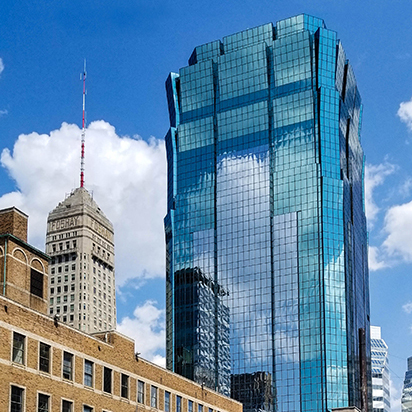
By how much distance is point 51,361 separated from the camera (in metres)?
76.4

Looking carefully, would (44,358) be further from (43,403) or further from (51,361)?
(43,403)

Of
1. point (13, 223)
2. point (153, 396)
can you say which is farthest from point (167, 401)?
point (13, 223)

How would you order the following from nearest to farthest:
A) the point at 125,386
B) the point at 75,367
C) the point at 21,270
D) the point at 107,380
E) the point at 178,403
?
the point at 75,367, the point at 21,270, the point at 107,380, the point at 125,386, the point at 178,403

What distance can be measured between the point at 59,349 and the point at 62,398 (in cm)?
424

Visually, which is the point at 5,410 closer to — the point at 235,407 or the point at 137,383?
the point at 137,383

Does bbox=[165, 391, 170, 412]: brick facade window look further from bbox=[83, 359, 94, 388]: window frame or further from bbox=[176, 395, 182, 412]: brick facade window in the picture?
bbox=[83, 359, 94, 388]: window frame

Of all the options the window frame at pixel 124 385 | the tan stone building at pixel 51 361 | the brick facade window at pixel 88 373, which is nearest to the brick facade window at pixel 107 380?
the tan stone building at pixel 51 361

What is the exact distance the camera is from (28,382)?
7319 centimetres

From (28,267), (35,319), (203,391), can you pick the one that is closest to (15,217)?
(28,267)

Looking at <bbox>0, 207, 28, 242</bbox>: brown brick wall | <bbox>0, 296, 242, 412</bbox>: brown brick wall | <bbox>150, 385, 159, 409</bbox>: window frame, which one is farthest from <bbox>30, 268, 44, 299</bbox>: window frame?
<bbox>150, 385, 159, 409</bbox>: window frame

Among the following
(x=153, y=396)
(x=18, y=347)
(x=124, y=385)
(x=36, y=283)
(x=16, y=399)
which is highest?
(x=36, y=283)

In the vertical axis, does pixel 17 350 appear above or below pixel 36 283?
below

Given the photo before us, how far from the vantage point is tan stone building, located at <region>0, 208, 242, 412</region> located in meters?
72.1

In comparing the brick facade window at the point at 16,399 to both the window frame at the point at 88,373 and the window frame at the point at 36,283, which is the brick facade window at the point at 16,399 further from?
the window frame at the point at 36,283
